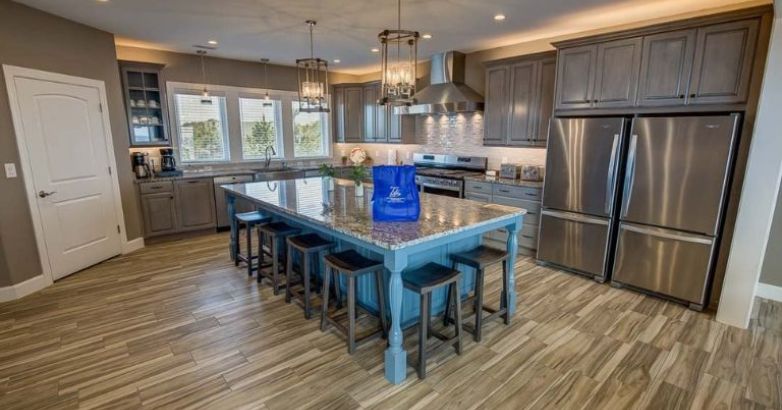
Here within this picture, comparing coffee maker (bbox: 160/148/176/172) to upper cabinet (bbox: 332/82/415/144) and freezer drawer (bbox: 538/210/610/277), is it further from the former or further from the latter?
freezer drawer (bbox: 538/210/610/277)

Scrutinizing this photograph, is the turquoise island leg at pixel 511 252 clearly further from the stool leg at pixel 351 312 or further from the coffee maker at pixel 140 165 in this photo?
the coffee maker at pixel 140 165

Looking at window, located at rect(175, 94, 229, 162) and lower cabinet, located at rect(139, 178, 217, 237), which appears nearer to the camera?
lower cabinet, located at rect(139, 178, 217, 237)

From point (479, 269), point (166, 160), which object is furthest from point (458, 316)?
point (166, 160)

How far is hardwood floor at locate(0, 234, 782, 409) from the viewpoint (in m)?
2.25

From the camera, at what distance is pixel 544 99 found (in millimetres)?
4613

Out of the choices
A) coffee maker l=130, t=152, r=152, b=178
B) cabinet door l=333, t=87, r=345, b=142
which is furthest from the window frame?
coffee maker l=130, t=152, r=152, b=178

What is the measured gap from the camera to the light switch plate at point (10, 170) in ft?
11.5

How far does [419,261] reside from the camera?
2811mm

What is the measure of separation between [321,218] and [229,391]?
125 centimetres

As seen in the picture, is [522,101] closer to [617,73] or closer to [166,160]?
[617,73]

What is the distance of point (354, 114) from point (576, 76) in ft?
14.2

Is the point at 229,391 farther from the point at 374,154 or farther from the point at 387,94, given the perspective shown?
the point at 374,154

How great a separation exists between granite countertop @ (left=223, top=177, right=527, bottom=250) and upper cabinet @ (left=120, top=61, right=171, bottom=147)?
2295mm

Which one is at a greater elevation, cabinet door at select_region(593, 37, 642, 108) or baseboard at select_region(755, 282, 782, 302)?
cabinet door at select_region(593, 37, 642, 108)
